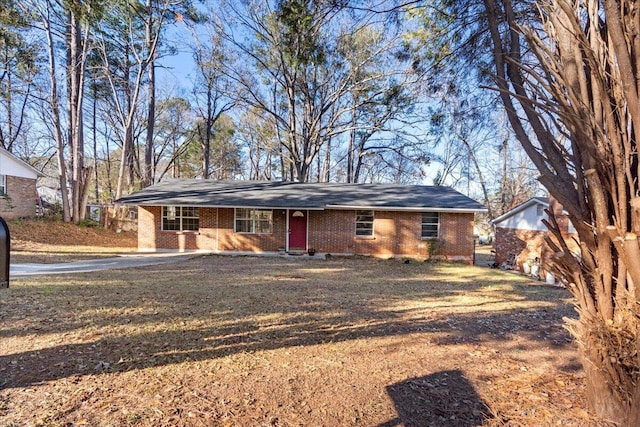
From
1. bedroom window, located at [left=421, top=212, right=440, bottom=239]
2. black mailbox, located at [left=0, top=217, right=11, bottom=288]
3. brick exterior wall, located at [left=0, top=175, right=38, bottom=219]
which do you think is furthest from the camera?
brick exterior wall, located at [left=0, top=175, right=38, bottom=219]

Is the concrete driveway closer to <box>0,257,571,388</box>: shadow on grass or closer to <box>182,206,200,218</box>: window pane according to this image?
<box>0,257,571,388</box>: shadow on grass

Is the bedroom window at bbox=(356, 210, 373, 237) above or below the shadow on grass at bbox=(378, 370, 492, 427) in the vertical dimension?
above

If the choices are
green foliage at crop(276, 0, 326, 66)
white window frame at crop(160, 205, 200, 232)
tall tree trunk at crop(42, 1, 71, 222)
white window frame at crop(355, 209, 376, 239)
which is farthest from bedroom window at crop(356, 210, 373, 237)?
tall tree trunk at crop(42, 1, 71, 222)

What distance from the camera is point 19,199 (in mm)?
18844

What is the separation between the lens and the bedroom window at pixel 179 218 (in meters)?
15.4

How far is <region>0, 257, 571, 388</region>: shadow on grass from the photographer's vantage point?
3768 mm

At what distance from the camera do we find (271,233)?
15594 mm

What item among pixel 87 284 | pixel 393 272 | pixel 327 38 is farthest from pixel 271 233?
pixel 327 38

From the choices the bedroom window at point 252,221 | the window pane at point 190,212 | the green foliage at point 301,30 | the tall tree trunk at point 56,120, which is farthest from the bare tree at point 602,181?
the tall tree trunk at point 56,120

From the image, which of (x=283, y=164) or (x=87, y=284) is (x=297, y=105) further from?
(x=87, y=284)

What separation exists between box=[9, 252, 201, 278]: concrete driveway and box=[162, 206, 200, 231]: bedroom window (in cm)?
150

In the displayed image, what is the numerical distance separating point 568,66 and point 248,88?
2114cm

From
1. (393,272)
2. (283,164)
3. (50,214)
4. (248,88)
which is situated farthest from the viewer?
(283,164)

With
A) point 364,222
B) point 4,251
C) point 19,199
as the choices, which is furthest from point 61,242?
point 4,251
